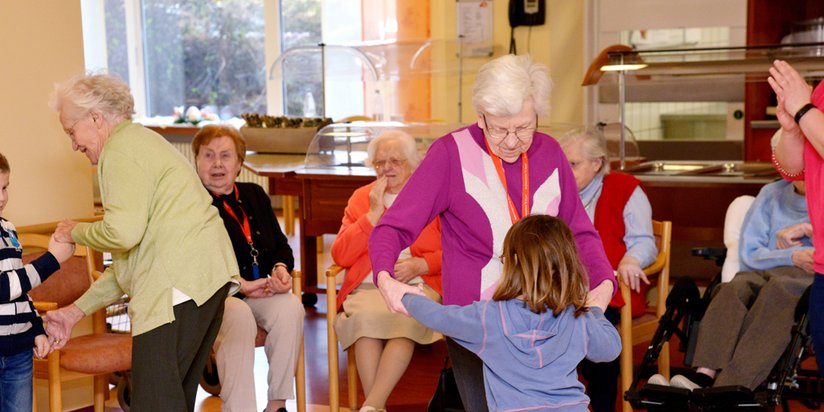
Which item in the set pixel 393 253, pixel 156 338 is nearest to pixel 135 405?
pixel 156 338

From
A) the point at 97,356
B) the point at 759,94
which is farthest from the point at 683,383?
the point at 759,94

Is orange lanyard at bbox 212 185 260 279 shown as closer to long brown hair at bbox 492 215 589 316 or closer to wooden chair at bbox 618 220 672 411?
wooden chair at bbox 618 220 672 411

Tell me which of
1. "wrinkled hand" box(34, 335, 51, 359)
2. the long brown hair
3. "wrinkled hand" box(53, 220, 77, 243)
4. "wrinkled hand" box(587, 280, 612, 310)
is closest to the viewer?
the long brown hair

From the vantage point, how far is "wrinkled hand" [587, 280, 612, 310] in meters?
2.30

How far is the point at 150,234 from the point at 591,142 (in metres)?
1.76

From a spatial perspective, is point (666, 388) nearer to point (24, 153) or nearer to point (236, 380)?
point (236, 380)

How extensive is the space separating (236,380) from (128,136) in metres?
1.09

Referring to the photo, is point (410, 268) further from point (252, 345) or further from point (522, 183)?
point (522, 183)

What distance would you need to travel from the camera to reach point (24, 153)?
3.66 metres

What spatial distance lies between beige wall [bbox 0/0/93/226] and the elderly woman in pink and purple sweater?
187 centimetres

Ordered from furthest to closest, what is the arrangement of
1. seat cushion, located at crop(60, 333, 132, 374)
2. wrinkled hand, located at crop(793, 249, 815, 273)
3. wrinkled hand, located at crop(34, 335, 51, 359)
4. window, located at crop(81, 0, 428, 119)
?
window, located at crop(81, 0, 428, 119), wrinkled hand, located at crop(793, 249, 815, 273), seat cushion, located at crop(60, 333, 132, 374), wrinkled hand, located at crop(34, 335, 51, 359)

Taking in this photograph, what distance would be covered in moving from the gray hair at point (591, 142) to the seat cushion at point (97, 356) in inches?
68.2

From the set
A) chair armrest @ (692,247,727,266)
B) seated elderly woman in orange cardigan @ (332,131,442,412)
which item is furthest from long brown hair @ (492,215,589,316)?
chair armrest @ (692,247,727,266)

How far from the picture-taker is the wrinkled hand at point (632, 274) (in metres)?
3.44
